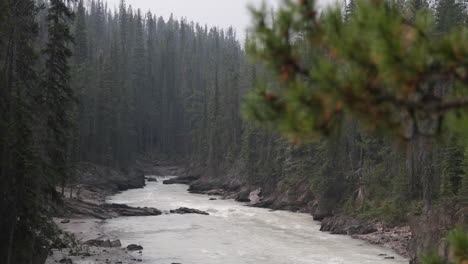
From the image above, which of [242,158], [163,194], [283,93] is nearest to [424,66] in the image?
[283,93]

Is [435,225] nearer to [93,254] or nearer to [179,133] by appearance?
[93,254]

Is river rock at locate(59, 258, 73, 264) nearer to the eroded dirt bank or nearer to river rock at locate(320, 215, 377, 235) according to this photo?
the eroded dirt bank

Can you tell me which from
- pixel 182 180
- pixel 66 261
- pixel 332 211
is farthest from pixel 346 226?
pixel 182 180

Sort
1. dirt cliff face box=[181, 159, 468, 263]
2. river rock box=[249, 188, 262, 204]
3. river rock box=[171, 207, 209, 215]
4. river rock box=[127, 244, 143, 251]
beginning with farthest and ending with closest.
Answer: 1. river rock box=[249, 188, 262, 204]
2. river rock box=[171, 207, 209, 215]
3. river rock box=[127, 244, 143, 251]
4. dirt cliff face box=[181, 159, 468, 263]

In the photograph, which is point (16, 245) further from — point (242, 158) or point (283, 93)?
point (242, 158)

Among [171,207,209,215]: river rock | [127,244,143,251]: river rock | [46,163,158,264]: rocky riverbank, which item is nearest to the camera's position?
[46,163,158,264]: rocky riverbank

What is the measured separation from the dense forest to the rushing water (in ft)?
12.6

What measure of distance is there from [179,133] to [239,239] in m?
60.4

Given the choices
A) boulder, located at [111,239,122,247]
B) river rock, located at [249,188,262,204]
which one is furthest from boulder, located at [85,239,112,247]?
river rock, located at [249,188,262,204]

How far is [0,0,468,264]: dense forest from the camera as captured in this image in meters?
13.1

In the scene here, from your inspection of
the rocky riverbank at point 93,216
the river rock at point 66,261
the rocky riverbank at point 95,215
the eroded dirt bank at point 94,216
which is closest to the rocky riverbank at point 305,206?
the rocky riverbank at point 95,215

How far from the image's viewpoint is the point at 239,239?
2336 centimetres

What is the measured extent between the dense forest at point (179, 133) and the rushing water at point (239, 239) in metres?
3.84

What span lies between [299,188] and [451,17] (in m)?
20.1
